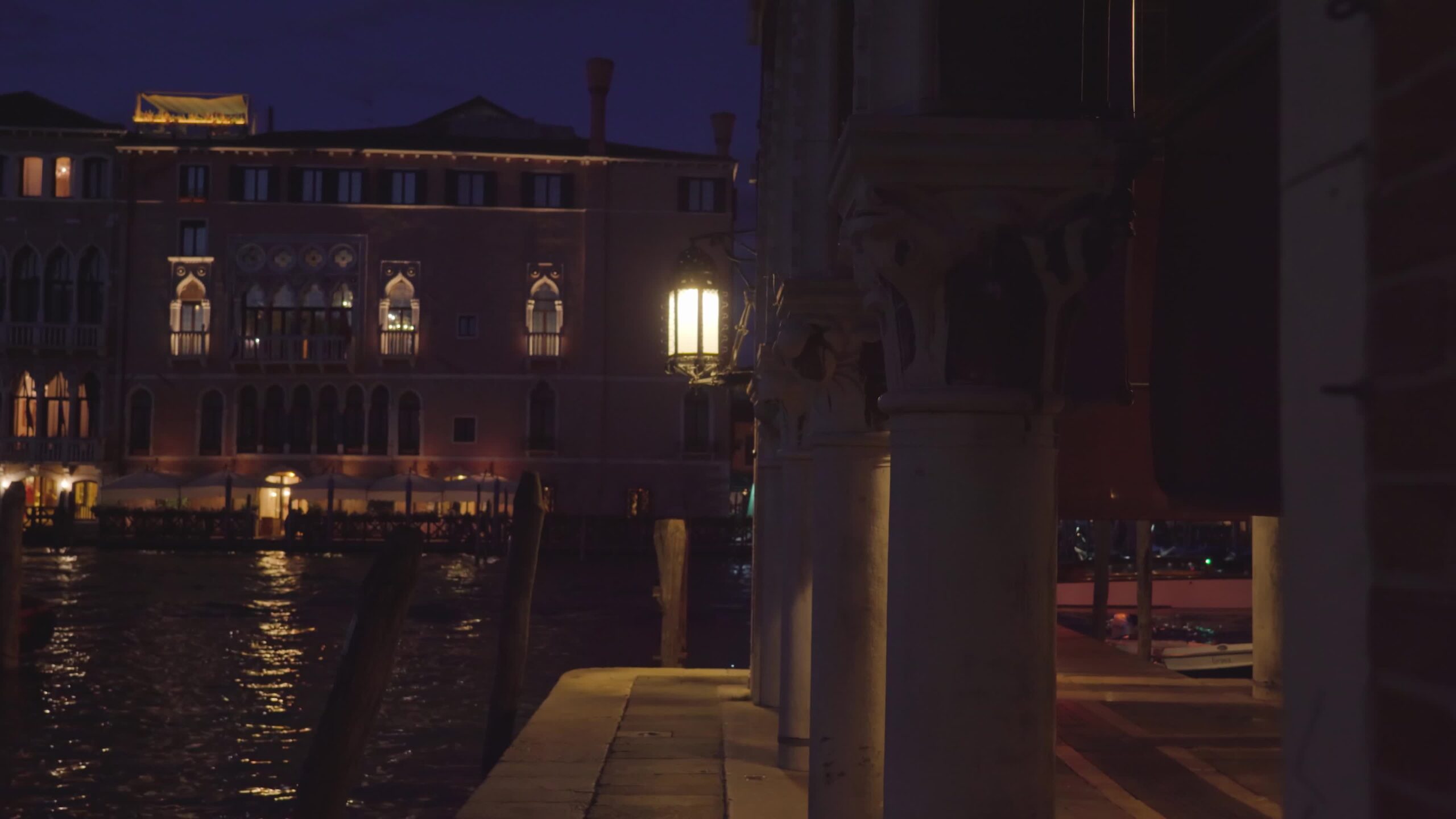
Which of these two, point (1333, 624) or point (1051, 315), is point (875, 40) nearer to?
point (1051, 315)

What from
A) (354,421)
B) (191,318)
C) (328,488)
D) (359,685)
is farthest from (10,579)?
(191,318)

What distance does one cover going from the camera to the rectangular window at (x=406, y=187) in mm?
38781

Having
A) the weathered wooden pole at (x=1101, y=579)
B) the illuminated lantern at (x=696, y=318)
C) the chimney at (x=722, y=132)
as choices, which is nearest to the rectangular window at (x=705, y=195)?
the chimney at (x=722, y=132)

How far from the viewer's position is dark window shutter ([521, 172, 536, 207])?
38938 millimetres

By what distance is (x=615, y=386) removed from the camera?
128ft

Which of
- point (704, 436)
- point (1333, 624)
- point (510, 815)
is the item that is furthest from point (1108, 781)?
point (704, 436)

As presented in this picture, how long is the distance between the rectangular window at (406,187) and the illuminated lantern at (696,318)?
28.4 meters

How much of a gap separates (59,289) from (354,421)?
8.40 meters

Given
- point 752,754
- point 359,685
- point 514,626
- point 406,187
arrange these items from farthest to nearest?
point 406,187
point 514,626
point 752,754
point 359,685

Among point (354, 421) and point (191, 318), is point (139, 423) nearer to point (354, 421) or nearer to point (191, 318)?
point (191, 318)

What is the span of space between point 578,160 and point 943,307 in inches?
1444

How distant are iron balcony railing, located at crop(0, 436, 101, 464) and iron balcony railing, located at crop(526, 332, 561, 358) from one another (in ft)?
38.0

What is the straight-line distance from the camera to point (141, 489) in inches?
1415

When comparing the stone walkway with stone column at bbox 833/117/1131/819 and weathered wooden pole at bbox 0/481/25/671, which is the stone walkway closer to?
stone column at bbox 833/117/1131/819
